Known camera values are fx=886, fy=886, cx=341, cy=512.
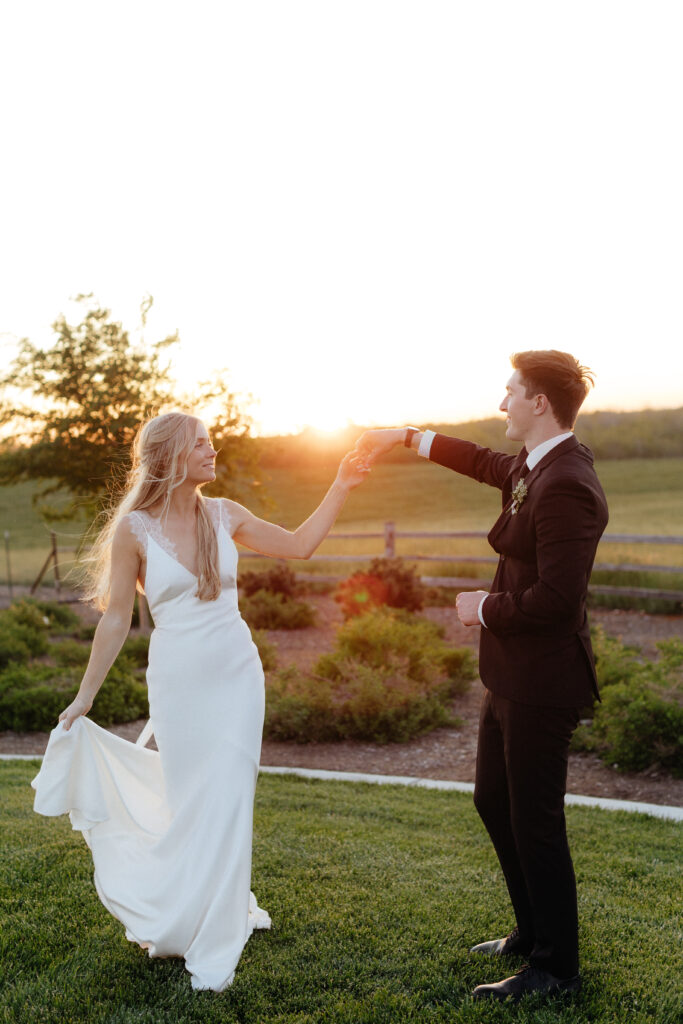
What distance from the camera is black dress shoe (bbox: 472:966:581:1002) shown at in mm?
3150

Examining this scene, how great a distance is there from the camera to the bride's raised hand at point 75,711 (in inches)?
138

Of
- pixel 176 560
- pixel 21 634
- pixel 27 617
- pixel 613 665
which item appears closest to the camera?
pixel 176 560

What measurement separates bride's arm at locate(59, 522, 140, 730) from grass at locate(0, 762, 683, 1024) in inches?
42.6

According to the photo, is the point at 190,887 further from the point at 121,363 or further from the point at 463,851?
the point at 121,363

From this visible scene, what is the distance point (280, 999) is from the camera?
10.6ft

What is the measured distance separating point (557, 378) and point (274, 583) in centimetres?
1186

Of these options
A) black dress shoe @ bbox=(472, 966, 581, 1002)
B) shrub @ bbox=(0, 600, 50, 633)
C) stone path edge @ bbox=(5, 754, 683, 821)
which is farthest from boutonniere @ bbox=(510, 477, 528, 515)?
shrub @ bbox=(0, 600, 50, 633)

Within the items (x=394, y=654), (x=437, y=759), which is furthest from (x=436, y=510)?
(x=437, y=759)

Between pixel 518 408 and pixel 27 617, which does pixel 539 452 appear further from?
pixel 27 617

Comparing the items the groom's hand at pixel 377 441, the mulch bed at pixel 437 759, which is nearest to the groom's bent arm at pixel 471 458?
the groom's hand at pixel 377 441

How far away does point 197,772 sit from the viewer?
134 inches

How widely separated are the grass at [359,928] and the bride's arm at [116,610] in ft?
3.55

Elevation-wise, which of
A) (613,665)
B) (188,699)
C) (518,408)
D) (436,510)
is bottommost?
(436,510)

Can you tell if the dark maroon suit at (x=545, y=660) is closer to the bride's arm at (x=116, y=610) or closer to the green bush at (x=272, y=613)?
the bride's arm at (x=116, y=610)
